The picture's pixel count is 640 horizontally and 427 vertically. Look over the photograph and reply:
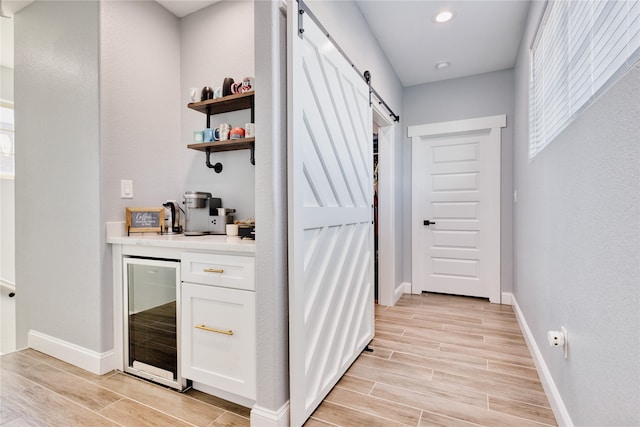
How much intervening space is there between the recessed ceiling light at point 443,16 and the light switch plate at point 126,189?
2.76 m

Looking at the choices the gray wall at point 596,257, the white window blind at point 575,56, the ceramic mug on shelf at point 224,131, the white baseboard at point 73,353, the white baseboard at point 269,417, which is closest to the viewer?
the gray wall at point 596,257

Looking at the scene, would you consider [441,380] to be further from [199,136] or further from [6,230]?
[6,230]

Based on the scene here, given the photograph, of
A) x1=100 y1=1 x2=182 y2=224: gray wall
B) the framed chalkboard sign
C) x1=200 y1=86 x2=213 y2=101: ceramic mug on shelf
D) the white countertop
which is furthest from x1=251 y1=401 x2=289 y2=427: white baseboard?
x1=200 y1=86 x2=213 y2=101: ceramic mug on shelf

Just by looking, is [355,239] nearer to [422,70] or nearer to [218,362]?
[218,362]

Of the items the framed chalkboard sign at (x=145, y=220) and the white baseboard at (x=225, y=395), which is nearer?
the white baseboard at (x=225, y=395)

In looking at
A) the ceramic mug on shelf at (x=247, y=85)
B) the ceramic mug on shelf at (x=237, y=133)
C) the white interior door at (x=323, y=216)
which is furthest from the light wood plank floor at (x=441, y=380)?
the ceramic mug on shelf at (x=247, y=85)

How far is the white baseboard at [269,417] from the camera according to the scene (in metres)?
1.45

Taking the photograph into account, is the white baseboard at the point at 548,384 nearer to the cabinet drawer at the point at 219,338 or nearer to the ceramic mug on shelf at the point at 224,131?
the cabinet drawer at the point at 219,338

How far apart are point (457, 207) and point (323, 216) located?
2.72 meters

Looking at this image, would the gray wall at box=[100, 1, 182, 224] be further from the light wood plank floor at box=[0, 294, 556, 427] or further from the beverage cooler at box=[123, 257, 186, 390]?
the light wood plank floor at box=[0, 294, 556, 427]

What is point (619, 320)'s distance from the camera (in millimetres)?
924

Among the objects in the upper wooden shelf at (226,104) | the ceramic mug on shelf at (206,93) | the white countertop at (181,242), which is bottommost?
the white countertop at (181,242)

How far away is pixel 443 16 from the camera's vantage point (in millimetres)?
2660

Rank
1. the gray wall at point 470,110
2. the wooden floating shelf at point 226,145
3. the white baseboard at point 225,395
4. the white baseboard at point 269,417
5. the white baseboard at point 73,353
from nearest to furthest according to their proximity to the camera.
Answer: the white baseboard at point 269,417, the white baseboard at point 225,395, the white baseboard at point 73,353, the wooden floating shelf at point 226,145, the gray wall at point 470,110
